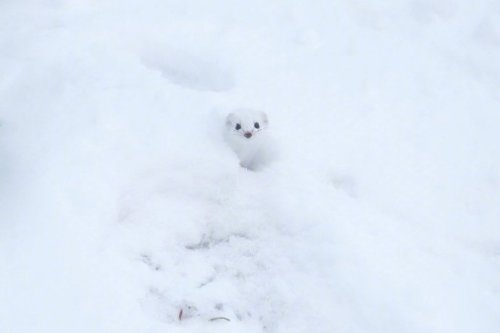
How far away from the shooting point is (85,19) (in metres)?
4.01

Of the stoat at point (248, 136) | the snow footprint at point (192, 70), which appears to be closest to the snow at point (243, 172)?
the snow footprint at point (192, 70)

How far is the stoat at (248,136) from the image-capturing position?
A: 3232 millimetres

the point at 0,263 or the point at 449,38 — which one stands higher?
the point at 449,38

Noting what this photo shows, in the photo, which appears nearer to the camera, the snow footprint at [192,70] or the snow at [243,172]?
the snow at [243,172]

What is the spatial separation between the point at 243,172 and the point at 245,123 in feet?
1.09

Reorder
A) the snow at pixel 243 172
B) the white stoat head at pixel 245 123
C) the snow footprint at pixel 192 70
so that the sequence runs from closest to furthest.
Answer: the snow at pixel 243 172 < the white stoat head at pixel 245 123 < the snow footprint at pixel 192 70

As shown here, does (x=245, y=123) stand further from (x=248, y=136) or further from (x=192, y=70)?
(x=192, y=70)

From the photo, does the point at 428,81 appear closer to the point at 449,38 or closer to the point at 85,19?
the point at 449,38

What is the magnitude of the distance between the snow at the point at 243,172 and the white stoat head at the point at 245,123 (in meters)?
0.16

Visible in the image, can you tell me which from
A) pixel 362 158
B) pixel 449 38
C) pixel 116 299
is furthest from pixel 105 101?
pixel 449 38

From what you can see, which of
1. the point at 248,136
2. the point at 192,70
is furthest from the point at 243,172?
the point at 192,70

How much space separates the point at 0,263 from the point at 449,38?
4362 mm

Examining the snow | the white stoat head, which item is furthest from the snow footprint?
the white stoat head

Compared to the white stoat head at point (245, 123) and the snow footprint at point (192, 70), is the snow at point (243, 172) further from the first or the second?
the white stoat head at point (245, 123)
